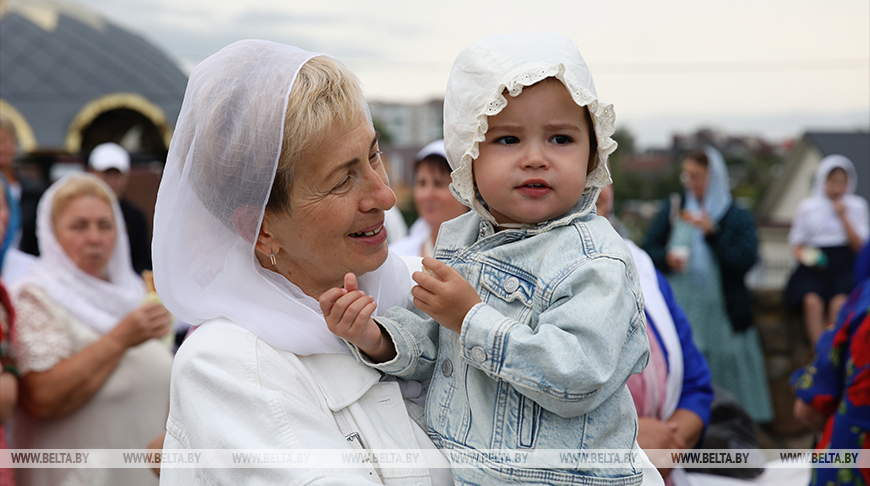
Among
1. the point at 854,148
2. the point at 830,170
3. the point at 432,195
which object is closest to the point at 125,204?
the point at 432,195

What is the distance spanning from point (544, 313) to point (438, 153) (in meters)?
2.65

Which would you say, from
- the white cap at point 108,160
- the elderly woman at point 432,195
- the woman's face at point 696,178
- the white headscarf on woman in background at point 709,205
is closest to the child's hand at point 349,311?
the elderly woman at point 432,195

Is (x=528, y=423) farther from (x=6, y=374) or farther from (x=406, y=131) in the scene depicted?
(x=406, y=131)

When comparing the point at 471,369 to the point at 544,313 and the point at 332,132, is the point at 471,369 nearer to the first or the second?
the point at 544,313

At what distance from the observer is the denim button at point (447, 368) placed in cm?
173

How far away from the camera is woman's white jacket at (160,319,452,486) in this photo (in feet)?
5.03

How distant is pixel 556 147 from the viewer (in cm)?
168

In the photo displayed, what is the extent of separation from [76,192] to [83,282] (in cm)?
57

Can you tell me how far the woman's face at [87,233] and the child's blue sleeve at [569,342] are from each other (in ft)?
10.2

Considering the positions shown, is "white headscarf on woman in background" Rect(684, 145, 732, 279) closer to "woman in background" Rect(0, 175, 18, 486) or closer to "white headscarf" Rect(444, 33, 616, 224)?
"white headscarf" Rect(444, 33, 616, 224)

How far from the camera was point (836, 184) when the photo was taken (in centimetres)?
741

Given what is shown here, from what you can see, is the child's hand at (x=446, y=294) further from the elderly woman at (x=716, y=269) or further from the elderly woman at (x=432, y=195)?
the elderly woman at (x=716, y=269)

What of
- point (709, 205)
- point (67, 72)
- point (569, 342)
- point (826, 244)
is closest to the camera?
point (569, 342)

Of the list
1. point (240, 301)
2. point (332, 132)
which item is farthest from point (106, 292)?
point (332, 132)
